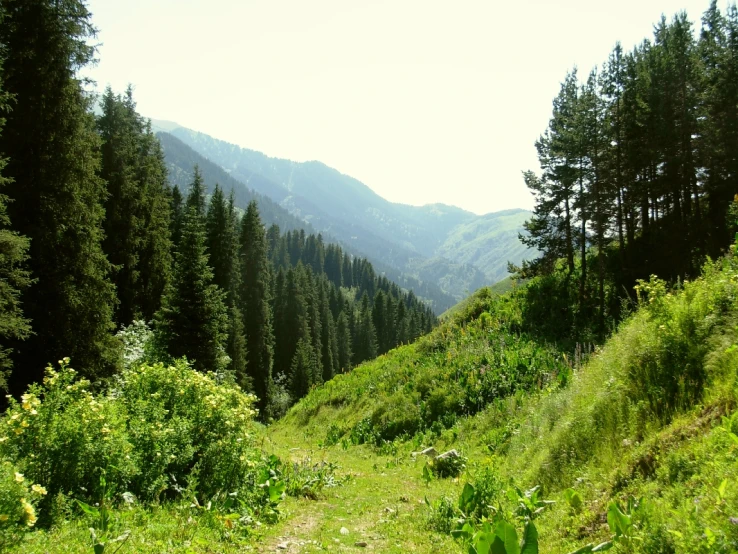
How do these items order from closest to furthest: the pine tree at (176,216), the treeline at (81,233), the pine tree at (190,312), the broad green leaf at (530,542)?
1. the broad green leaf at (530,542)
2. the treeline at (81,233)
3. the pine tree at (190,312)
4. the pine tree at (176,216)

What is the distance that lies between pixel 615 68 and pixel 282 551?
27.8 m

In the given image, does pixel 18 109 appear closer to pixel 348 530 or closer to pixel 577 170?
pixel 348 530

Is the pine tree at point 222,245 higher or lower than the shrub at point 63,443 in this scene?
higher

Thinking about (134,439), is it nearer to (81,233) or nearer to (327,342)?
(81,233)

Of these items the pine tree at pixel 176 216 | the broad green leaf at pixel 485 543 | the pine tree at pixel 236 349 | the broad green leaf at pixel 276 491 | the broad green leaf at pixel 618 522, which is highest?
the pine tree at pixel 176 216

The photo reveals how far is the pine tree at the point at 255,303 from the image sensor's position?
43.4m

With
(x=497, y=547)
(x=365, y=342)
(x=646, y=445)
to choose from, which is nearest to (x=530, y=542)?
(x=497, y=547)

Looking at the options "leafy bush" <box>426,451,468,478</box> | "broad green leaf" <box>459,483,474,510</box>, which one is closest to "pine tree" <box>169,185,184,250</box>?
"leafy bush" <box>426,451,468,478</box>

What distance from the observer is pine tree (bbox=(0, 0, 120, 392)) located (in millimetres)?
14062

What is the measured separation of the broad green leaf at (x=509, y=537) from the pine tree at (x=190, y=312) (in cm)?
1964

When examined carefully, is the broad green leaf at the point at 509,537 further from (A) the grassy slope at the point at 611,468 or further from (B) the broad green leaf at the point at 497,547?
(A) the grassy slope at the point at 611,468

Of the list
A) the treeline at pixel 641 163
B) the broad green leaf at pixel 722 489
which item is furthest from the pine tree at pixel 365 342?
the broad green leaf at pixel 722 489

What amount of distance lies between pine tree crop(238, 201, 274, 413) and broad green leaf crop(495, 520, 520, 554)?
41.1 m

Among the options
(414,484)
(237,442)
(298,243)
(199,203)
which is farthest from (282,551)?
(298,243)
